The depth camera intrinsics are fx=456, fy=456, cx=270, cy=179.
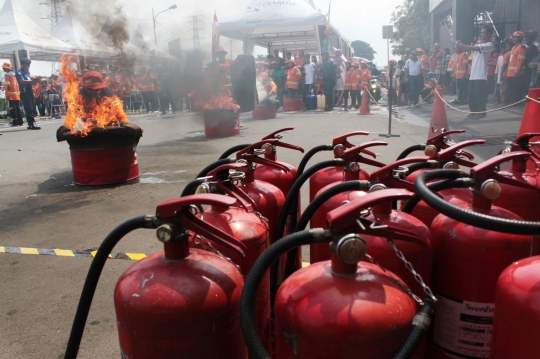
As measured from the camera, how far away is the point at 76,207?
5.35 m

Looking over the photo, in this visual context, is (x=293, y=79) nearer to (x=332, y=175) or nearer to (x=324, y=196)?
(x=332, y=175)

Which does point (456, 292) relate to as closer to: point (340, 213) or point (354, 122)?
point (340, 213)

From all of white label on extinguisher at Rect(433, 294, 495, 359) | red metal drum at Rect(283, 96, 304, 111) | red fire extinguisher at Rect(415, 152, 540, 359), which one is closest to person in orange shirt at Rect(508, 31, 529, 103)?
red metal drum at Rect(283, 96, 304, 111)

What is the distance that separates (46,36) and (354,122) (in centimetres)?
1347

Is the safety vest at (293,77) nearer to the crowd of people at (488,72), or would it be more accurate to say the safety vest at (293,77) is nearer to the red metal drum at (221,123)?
the crowd of people at (488,72)

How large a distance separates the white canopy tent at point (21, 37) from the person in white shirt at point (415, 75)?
42.4 ft

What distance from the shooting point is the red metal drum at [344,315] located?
1157 millimetres

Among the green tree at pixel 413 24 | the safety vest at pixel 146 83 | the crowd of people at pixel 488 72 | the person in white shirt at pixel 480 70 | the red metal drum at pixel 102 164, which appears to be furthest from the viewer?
the green tree at pixel 413 24

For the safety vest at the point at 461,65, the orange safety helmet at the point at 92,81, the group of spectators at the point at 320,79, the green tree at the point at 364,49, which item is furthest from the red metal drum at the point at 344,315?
the green tree at the point at 364,49

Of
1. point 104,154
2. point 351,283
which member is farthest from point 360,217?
point 104,154

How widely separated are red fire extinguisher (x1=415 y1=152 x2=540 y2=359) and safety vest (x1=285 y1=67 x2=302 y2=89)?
1711cm

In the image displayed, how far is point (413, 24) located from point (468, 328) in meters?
48.8

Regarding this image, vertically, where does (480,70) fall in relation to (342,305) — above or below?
above

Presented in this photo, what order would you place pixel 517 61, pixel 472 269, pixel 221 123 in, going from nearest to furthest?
pixel 472 269, pixel 221 123, pixel 517 61
